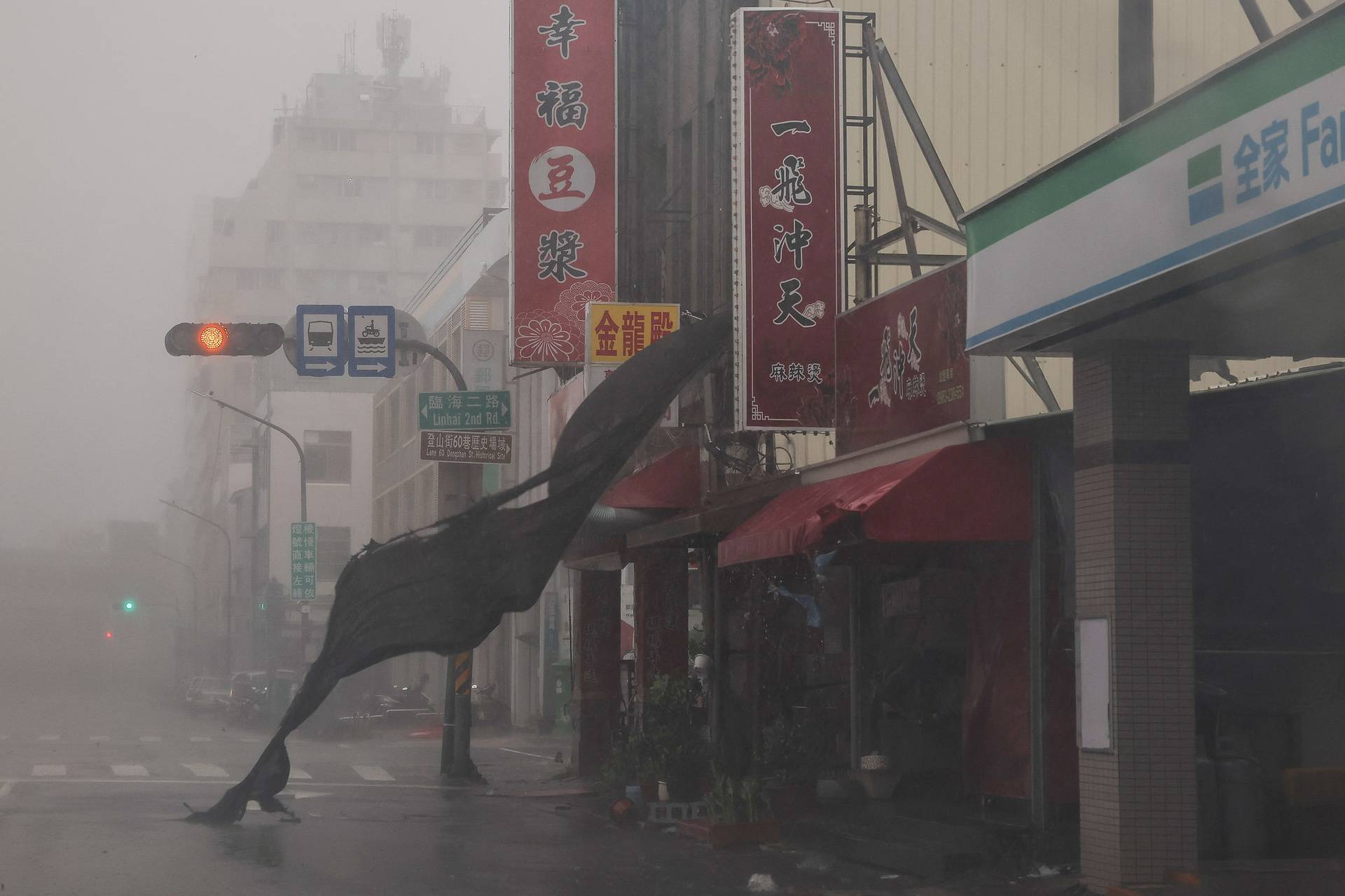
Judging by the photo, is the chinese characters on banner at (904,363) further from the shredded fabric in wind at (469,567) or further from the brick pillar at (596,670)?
the brick pillar at (596,670)

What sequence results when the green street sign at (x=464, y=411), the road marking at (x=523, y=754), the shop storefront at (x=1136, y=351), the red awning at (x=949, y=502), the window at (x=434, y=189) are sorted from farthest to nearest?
the window at (x=434, y=189) → the road marking at (x=523, y=754) → the green street sign at (x=464, y=411) → the red awning at (x=949, y=502) → the shop storefront at (x=1136, y=351)

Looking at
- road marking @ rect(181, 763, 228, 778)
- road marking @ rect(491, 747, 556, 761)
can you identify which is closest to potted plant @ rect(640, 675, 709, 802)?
road marking @ rect(181, 763, 228, 778)

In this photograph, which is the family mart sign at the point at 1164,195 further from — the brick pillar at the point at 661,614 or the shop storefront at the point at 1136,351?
the brick pillar at the point at 661,614

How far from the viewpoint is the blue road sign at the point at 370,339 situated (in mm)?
20844

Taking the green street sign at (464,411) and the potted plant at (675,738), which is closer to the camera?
the potted plant at (675,738)

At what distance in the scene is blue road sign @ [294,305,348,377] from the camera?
2056 centimetres

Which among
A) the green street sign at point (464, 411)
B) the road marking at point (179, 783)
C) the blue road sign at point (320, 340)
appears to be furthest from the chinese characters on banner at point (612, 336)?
the road marking at point (179, 783)

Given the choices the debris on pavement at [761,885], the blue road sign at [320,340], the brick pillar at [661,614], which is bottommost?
the debris on pavement at [761,885]

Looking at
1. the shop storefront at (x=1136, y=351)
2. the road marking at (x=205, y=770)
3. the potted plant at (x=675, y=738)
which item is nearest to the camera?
the shop storefront at (x=1136, y=351)

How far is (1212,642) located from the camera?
41.0 feet

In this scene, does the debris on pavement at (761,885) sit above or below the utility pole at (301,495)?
below

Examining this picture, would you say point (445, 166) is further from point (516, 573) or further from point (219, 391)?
point (516, 573)

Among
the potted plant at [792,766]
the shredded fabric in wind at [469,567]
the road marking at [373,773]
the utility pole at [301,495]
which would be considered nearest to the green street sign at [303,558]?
the utility pole at [301,495]

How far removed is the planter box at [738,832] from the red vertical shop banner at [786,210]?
385 cm
